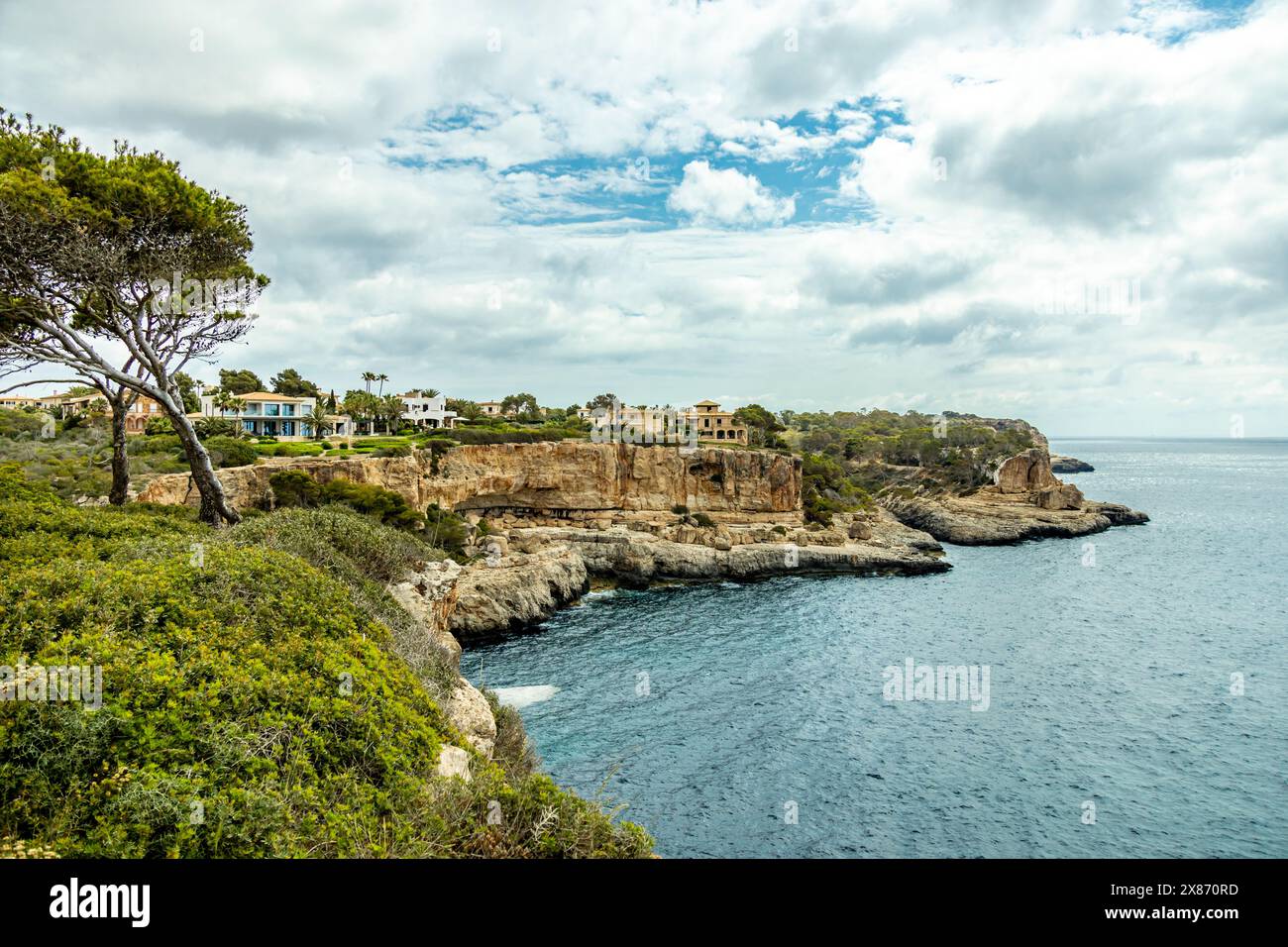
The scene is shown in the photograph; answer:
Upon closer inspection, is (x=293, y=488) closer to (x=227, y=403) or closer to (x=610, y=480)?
(x=227, y=403)

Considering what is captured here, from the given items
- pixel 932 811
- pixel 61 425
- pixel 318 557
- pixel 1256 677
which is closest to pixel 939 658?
pixel 1256 677

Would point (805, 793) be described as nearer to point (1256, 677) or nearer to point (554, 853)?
point (554, 853)

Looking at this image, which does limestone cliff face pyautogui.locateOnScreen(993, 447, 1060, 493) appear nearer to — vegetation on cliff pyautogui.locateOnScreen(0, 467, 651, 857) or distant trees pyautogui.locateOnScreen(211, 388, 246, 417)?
distant trees pyautogui.locateOnScreen(211, 388, 246, 417)

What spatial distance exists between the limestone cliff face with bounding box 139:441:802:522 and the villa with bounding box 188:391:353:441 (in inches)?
438

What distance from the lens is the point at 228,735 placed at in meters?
6.61

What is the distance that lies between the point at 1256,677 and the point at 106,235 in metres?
38.4

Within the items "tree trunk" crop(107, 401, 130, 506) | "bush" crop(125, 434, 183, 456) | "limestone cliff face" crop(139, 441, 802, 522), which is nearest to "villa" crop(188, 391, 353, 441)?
"limestone cliff face" crop(139, 441, 802, 522)

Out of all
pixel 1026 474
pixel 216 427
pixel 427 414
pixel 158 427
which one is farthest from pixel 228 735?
pixel 1026 474

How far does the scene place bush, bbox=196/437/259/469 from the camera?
34.7 meters

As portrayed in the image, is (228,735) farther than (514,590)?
No

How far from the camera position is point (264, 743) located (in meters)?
6.87

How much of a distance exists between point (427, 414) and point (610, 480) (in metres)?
21.2

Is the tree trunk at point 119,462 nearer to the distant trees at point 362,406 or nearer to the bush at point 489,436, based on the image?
the bush at point 489,436

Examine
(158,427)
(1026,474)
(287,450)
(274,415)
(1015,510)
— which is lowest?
(1015,510)
